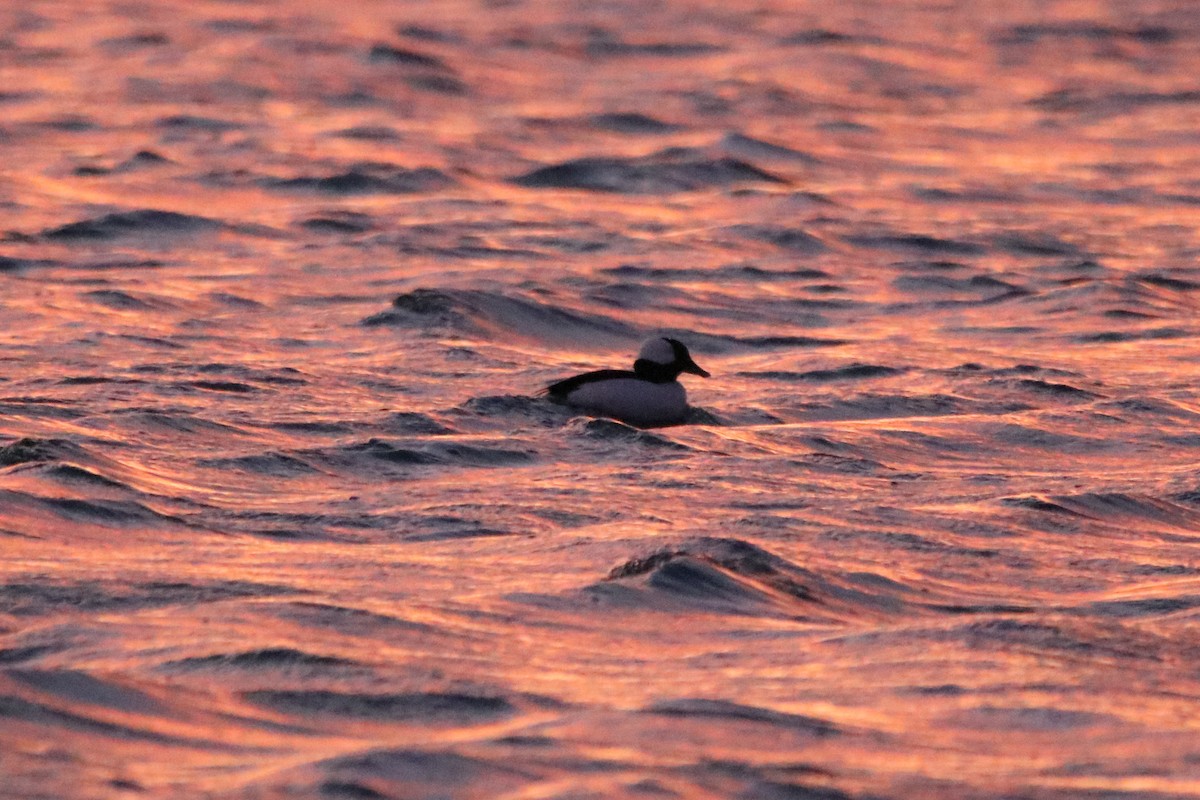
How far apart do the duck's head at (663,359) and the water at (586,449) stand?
408mm

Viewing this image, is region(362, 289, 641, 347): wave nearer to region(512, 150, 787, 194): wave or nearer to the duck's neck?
the duck's neck

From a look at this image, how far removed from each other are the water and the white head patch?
472 millimetres

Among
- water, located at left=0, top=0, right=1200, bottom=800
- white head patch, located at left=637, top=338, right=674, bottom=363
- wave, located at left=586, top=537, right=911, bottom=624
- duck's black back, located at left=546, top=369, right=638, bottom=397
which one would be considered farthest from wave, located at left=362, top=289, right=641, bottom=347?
wave, located at left=586, top=537, right=911, bottom=624

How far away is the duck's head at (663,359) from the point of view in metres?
12.4

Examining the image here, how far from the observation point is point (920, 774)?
19.7ft

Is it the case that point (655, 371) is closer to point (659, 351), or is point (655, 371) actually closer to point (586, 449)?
point (659, 351)

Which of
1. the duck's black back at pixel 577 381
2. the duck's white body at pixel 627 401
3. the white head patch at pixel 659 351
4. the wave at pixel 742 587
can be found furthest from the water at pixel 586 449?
the white head patch at pixel 659 351

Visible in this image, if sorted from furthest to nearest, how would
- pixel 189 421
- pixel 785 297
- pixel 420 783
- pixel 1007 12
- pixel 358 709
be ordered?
pixel 1007 12 → pixel 785 297 → pixel 189 421 → pixel 358 709 → pixel 420 783

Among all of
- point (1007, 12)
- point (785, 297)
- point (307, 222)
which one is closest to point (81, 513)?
point (785, 297)

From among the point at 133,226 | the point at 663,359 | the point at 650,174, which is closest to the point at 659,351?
the point at 663,359

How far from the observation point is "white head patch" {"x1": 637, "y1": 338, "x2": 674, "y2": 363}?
1250 cm

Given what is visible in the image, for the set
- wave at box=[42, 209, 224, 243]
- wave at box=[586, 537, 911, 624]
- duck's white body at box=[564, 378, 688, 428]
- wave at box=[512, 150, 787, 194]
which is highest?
wave at box=[586, 537, 911, 624]

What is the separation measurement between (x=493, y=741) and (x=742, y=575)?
231cm

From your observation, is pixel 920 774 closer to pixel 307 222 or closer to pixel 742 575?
pixel 742 575
